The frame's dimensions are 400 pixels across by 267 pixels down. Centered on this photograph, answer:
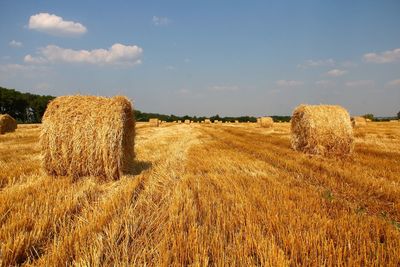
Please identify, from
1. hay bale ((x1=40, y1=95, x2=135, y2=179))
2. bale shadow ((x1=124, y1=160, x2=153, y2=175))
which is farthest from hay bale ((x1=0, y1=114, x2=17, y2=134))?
hay bale ((x1=40, y1=95, x2=135, y2=179))

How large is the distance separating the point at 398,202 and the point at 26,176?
6885 millimetres

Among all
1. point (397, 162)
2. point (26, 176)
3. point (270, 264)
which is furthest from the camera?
point (397, 162)

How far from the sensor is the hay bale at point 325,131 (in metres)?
10.6

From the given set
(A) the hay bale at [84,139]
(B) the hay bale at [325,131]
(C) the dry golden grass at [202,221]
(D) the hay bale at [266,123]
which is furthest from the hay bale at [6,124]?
(D) the hay bale at [266,123]

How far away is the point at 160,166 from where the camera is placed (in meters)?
7.74

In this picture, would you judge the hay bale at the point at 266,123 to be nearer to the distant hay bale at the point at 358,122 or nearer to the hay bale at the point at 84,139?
the distant hay bale at the point at 358,122

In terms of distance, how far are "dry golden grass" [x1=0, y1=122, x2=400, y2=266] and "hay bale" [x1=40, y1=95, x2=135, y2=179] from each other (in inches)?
12.1

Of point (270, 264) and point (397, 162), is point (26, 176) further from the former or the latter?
point (397, 162)

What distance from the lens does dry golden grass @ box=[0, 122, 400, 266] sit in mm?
2730

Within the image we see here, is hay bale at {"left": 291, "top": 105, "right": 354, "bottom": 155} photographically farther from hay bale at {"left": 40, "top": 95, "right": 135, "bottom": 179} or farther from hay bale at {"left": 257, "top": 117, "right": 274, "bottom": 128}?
hay bale at {"left": 257, "top": 117, "right": 274, "bottom": 128}

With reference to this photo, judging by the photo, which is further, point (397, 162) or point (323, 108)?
point (323, 108)

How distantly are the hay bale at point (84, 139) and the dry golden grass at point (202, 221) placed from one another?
307 millimetres

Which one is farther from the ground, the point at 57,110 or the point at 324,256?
the point at 57,110

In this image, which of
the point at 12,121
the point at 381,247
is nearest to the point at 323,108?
the point at 381,247
